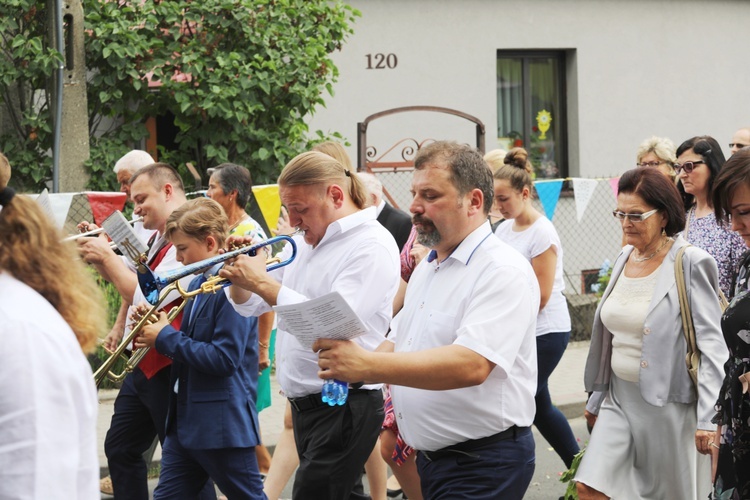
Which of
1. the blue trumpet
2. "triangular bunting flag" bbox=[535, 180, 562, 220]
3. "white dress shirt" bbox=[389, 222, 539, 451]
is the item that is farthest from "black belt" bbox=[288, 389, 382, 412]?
"triangular bunting flag" bbox=[535, 180, 562, 220]

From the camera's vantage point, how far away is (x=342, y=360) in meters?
3.35

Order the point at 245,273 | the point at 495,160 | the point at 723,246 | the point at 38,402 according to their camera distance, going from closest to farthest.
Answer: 1. the point at 38,402
2. the point at 245,273
3. the point at 723,246
4. the point at 495,160

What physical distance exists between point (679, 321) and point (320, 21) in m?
7.02

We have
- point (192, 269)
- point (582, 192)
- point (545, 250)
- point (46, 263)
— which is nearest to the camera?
point (46, 263)

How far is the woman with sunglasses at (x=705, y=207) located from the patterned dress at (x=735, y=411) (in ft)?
5.84

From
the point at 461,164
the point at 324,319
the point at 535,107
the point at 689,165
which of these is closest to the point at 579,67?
the point at 535,107

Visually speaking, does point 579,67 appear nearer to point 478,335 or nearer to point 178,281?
point 178,281

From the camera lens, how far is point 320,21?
36.0 ft

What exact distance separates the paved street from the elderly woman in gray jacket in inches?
78.9

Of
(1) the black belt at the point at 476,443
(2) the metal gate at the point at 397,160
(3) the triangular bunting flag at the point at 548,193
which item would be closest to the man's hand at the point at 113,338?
(1) the black belt at the point at 476,443

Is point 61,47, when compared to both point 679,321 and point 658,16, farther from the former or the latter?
point 658,16

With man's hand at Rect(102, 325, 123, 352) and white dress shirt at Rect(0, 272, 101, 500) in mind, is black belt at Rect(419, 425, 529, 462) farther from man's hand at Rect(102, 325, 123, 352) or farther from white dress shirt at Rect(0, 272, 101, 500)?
man's hand at Rect(102, 325, 123, 352)

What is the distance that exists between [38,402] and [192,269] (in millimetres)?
2143

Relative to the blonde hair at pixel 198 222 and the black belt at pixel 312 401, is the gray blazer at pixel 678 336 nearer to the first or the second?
the black belt at pixel 312 401
